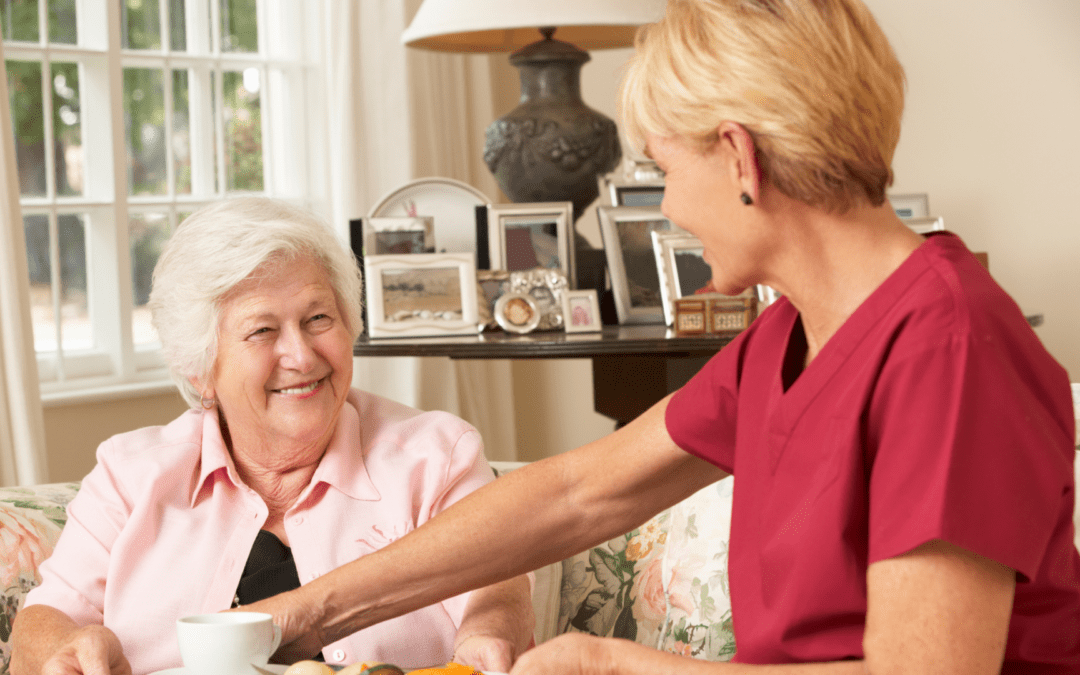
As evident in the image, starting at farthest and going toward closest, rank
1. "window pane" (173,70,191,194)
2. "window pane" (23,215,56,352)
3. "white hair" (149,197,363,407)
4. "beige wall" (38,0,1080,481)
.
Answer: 1. "window pane" (173,70,191,194)
2. "window pane" (23,215,56,352)
3. "beige wall" (38,0,1080,481)
4. "white hair" (149,197,363,407)

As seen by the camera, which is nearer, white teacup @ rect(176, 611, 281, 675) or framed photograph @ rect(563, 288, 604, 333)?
white teacup @ rect(176, 611, 281, 675)

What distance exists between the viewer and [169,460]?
1.53 meters

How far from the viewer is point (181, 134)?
11.4ft

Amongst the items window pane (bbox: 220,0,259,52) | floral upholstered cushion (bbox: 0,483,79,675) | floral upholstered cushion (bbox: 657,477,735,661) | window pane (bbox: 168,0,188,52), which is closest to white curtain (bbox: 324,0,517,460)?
window pane (bbox: 220,0,259,52)

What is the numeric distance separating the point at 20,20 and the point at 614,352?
2104 mm

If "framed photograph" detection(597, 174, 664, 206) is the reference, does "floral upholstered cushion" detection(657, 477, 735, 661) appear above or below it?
below

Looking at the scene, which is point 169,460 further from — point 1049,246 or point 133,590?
point 1049,246

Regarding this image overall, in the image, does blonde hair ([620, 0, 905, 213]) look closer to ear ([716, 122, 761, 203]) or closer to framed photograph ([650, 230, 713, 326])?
ear ([716, 122, 761, 203])

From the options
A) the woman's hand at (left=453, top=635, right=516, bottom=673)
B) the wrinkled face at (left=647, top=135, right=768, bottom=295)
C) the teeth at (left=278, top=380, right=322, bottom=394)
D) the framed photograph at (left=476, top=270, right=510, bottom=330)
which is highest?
the wrinkled face at (left=647, top=135, right=768, bottom=295)

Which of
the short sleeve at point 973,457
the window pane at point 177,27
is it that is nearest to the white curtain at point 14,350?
the window pane at point 177,27

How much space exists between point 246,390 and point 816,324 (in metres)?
0.85

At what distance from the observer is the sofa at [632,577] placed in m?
1.56

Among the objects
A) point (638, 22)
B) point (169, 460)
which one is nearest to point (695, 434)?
point (169, 460)

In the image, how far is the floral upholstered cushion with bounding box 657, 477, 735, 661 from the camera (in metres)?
1.54
